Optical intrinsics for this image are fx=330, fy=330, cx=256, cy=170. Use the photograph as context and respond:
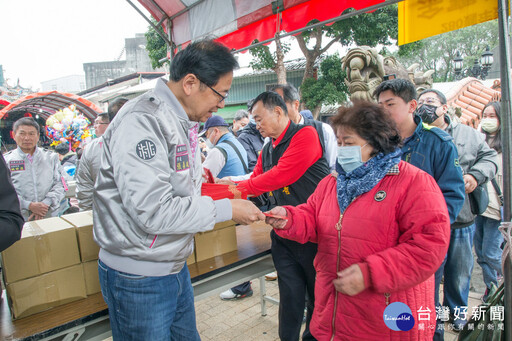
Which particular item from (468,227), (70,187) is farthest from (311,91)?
(468,227)

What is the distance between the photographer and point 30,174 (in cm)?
403

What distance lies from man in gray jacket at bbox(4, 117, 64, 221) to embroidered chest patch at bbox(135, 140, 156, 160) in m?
3.44

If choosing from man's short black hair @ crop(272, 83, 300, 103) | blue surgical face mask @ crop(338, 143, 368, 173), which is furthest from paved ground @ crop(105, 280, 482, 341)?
man's short black hair @ crop(272, 83, 300, 103)

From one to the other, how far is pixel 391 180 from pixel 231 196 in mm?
968

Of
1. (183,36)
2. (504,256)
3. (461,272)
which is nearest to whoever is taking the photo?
(504,256)

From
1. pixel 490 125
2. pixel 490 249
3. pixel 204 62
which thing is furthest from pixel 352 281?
pixel 490 125

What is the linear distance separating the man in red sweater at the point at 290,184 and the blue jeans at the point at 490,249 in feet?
7.60

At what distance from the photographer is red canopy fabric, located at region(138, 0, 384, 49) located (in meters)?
2.78

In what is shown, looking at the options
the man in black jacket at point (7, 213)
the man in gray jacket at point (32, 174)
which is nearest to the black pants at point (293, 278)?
the man in black jacket at point (7, 213)

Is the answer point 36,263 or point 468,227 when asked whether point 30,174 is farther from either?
point 468,227

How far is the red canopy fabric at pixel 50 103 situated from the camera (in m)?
14.2

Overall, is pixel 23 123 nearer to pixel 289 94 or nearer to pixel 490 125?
pixel 289 94

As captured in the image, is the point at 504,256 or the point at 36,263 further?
the point at 504,256

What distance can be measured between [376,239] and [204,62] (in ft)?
3.61
